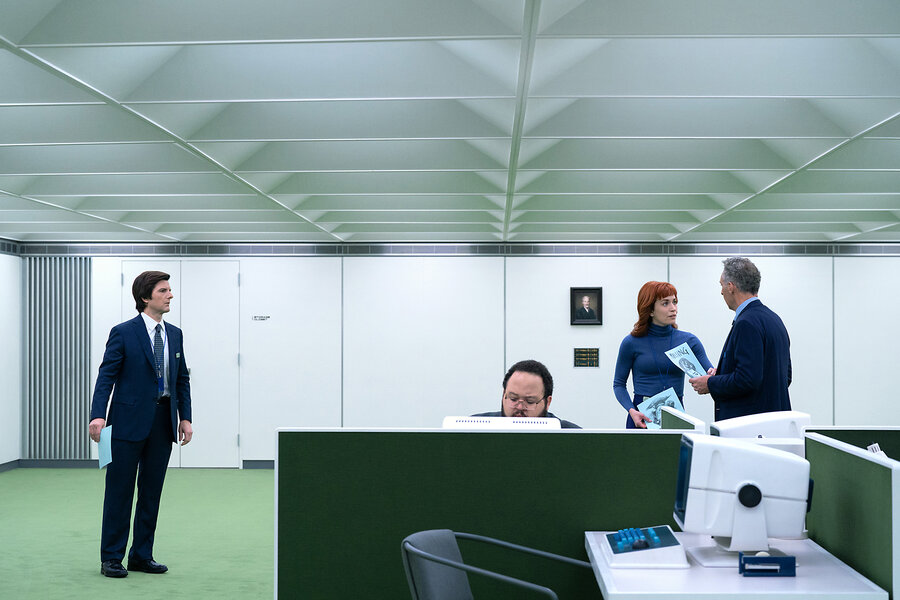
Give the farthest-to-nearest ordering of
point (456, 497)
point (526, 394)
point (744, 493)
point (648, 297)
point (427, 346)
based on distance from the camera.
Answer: point (427, 346)
point (648, 297)
point (526, 394)
point (456, 497)
point (744, 493)

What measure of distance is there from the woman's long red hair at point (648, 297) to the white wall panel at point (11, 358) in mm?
6561

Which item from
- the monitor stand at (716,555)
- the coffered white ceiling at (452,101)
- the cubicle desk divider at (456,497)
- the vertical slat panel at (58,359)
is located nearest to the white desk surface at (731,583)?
the monitor stand at (716,555)

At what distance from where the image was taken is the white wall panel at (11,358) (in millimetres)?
7922

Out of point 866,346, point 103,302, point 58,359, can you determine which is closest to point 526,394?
point 866,346

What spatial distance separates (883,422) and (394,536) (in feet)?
22.8

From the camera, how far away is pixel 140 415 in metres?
4.45

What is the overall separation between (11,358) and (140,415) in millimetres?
4538

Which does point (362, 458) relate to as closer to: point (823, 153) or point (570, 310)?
point (823, 153)

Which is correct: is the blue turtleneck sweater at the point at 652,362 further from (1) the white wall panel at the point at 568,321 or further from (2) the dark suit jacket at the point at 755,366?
(1) the white wall panel at the point at 568,321

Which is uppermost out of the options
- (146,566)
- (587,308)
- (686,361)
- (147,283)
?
(147,283)

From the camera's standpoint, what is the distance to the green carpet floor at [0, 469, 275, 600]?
173 inches

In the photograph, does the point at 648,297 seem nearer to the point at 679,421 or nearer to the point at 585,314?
the point at 679,421

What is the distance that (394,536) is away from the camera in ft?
9.41

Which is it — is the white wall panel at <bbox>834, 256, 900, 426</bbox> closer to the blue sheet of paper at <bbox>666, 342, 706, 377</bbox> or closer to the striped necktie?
the blue sheet of paper at <bbox>666, 342, 706, 377</bbox>
